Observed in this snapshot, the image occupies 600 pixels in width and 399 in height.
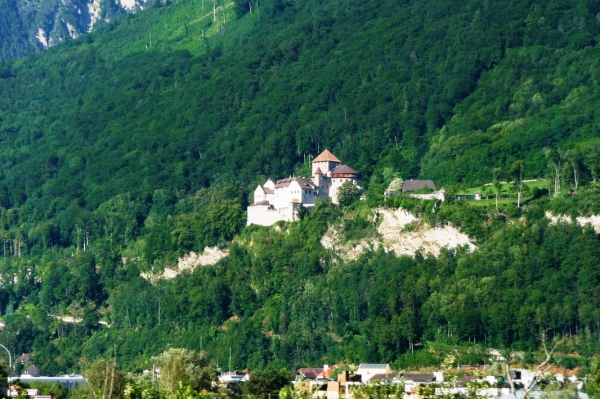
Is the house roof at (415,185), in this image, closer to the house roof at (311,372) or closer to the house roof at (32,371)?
the house roof at (311,372)

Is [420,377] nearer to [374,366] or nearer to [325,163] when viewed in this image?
[374,366]

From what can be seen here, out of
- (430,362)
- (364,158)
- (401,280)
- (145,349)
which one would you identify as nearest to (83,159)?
(364,158)

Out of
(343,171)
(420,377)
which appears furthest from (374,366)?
(343,171)

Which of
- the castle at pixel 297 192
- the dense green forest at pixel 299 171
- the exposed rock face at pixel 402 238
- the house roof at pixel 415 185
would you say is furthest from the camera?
the house roof at pixel 415 185

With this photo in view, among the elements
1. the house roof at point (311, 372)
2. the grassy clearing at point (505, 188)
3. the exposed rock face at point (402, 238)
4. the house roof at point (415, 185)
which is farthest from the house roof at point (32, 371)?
the grassy clearing at point (505, 188)

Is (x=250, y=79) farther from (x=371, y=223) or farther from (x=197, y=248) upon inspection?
(x=371, y=223)

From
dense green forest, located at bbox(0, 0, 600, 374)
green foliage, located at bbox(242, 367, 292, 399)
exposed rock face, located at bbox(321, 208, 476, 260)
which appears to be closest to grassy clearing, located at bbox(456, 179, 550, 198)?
dense green forest, located at bbox(0, 0, 600, 374)
